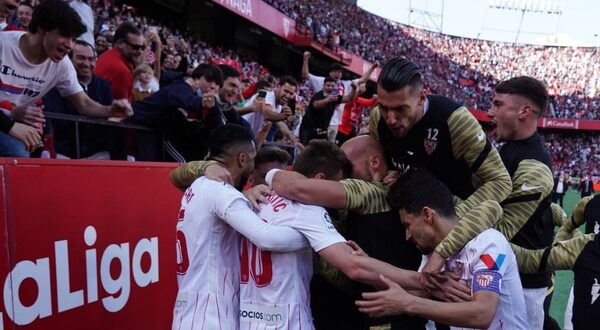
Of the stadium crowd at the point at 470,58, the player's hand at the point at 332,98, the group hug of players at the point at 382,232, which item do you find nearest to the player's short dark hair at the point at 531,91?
the group hug of players at the point at 382,232

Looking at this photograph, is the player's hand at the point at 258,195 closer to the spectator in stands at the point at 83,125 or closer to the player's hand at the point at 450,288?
the player's hand at the point at 450,288

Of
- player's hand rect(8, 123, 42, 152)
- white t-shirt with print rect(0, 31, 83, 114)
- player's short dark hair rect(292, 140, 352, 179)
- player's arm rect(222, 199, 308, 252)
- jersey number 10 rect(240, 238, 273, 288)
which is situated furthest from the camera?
white t-shirt with print rect(0, 31, 83, 114)

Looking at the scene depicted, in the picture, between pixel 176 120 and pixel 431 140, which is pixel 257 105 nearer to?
pixel 176 120

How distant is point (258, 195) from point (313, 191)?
0.46 meters

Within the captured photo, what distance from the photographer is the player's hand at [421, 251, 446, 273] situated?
231 cm

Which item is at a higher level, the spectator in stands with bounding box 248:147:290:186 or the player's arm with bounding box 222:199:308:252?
the spectator in stands with bounding box 248:147:290:186

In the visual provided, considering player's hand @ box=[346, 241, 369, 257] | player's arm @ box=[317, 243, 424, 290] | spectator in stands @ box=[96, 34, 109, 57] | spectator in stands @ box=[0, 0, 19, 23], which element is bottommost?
player's arm @ box=[317, 243, 424, 290]

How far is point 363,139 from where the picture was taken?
121 inches

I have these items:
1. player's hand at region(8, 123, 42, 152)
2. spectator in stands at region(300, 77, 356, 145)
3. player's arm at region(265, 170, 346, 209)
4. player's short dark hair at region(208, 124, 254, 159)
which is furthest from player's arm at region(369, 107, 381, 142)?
spectator in stands at region(300, 77, 356, 145)

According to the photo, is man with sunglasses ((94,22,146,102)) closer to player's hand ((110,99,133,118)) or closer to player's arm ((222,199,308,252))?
player's hand ((110,99,133,118))

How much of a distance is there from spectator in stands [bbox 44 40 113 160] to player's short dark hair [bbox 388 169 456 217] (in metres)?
2.71

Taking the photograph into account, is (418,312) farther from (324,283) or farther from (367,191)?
(324,283)

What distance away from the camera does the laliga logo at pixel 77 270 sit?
2.74 metres

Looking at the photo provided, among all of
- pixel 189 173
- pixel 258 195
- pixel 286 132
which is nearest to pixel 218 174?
pixel 258 195
